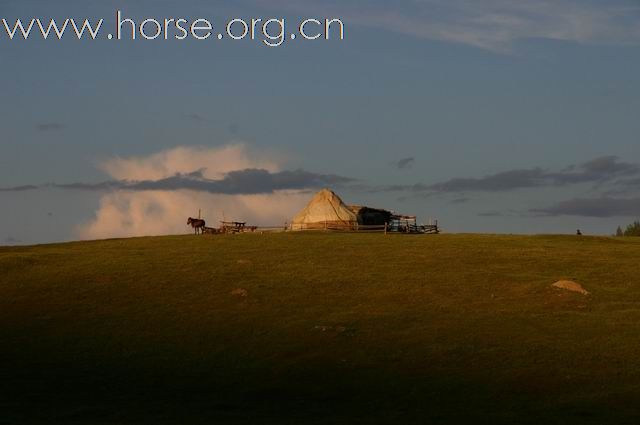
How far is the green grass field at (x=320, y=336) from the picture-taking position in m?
40.0

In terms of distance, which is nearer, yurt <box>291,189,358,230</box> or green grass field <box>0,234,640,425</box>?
green grass field <box>0,234,640,425</box>

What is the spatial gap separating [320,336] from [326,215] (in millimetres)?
57171

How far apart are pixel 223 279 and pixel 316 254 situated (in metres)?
12.6

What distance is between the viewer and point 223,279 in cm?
6781

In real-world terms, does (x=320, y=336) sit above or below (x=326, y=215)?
below

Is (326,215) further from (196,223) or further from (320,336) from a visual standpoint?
(320,336)

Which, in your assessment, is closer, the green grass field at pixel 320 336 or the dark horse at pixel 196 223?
the green grass field at pixel 320 336

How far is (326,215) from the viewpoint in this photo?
10900 centimetres

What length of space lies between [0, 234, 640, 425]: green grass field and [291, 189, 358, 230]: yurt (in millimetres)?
25245

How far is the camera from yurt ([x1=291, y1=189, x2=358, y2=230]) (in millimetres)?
107750

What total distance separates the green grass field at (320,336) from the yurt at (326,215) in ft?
82.8

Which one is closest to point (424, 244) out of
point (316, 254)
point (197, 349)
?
point (316, 254)

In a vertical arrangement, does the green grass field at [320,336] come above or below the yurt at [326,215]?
below

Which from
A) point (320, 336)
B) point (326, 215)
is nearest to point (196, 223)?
point (326, 215)
